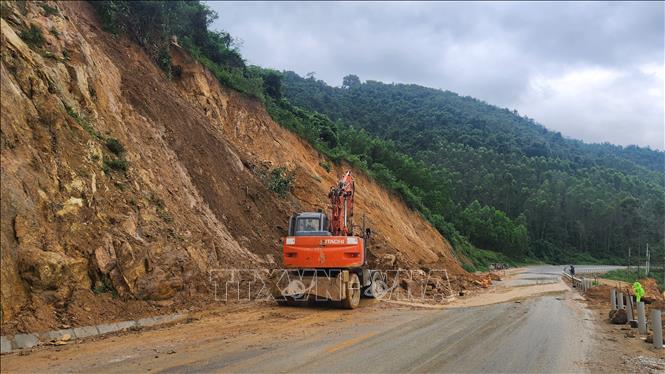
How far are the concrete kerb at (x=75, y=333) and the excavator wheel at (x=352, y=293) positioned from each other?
5414 mm

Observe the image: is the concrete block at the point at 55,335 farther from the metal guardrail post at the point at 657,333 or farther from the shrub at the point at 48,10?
the shrub at the point at 48,10

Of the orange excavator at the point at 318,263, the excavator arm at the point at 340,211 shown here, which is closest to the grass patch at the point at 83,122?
the orange excavator at the point at 318,263

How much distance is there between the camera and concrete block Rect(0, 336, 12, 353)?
29.0 feet

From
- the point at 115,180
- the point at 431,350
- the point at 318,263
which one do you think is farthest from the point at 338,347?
the point at 115,180

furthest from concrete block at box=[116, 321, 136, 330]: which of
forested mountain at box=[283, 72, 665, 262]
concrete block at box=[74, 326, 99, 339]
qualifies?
forested mountain at box=[283, 72, 665, 262]

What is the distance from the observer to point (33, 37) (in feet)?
50.9

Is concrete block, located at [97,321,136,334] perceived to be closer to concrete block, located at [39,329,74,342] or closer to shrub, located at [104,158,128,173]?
concrete block, located at [39,329,74,342]

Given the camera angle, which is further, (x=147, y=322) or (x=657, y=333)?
(x=147, y=322)

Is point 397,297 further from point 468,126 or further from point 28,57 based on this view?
point 468,126

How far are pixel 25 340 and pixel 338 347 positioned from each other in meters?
5.80

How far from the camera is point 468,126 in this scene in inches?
5285

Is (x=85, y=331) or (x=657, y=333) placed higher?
(x=657, y=333)

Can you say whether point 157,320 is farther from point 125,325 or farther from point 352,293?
point 352,293

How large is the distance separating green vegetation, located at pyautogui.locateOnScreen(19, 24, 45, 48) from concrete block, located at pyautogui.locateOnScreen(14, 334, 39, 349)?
972 centimetres
